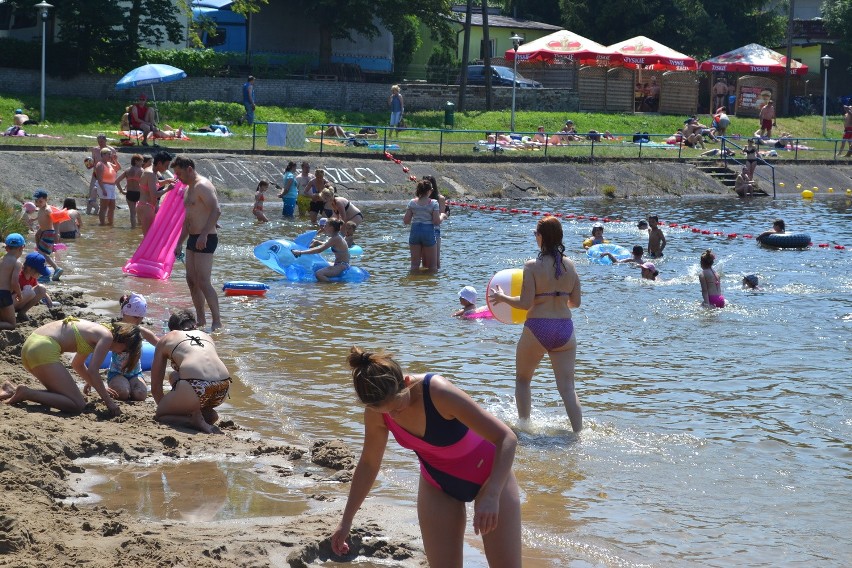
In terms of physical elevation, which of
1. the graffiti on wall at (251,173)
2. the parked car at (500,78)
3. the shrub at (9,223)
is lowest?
the shrub at (9,223)

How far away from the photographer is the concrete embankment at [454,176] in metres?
23.9

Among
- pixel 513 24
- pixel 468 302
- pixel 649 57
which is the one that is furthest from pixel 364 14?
pixel 468 302

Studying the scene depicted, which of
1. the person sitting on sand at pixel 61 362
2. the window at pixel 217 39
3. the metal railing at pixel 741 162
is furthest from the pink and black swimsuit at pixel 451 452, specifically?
the window at pixel 217 39

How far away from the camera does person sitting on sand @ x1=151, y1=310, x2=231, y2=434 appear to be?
8.07 meters

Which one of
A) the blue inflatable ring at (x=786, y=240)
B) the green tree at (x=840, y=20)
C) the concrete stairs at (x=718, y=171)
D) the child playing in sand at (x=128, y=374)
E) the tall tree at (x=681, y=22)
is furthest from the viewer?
the green tree at (x=840, y=20)

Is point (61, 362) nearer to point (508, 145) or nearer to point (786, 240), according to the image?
point (786, 240)

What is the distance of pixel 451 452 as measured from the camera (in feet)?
14.6

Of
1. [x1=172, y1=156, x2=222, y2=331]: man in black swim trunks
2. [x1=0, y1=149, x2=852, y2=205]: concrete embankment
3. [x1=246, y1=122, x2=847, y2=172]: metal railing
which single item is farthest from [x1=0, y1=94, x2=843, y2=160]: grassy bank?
[x1=172, y1=156, x2=222, y2=331]: man in black swim trunks

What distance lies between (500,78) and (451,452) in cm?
4254

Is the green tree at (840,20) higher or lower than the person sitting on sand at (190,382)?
higher

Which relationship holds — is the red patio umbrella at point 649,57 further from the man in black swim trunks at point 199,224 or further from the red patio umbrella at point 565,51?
the man in black swim trunks at point 199,224

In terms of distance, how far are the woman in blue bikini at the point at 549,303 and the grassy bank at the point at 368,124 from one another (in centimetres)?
2012

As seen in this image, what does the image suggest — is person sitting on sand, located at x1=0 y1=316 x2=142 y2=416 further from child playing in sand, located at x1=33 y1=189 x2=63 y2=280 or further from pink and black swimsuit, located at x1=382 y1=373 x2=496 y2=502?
child playing in sand, located at x1=33 y1=189 x2=63 y2=280

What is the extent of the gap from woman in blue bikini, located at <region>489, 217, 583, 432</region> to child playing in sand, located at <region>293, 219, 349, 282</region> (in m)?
7.50
